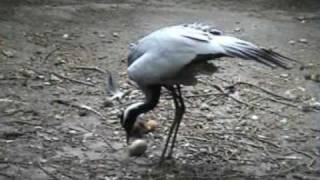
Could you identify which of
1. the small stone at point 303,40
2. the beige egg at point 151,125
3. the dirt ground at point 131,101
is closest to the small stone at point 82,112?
the dirt ground at point 131,101

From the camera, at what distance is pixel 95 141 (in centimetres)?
368

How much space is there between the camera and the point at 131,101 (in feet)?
13.8

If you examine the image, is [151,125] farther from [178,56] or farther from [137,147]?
[178,56]

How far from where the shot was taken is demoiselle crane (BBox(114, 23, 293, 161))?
3221mm

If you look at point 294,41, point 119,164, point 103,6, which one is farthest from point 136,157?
point 103,6

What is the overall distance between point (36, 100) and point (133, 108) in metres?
0.98

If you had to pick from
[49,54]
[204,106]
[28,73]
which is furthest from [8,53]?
[204,106]

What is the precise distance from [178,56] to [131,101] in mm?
1018

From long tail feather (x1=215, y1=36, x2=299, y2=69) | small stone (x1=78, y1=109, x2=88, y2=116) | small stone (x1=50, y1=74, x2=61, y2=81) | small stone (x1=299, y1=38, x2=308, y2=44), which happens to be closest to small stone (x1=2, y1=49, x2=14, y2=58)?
small stone (x1=50, y1=74, x2=61, y2=81)

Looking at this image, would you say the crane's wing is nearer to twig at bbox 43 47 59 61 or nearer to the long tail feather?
the long tail feather

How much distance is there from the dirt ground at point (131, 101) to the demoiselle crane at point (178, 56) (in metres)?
0.36

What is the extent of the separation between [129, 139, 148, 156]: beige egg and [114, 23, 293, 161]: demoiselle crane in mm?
152

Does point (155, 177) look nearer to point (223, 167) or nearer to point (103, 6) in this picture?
point (223, 167)

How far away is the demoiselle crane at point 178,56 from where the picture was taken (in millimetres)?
3221
